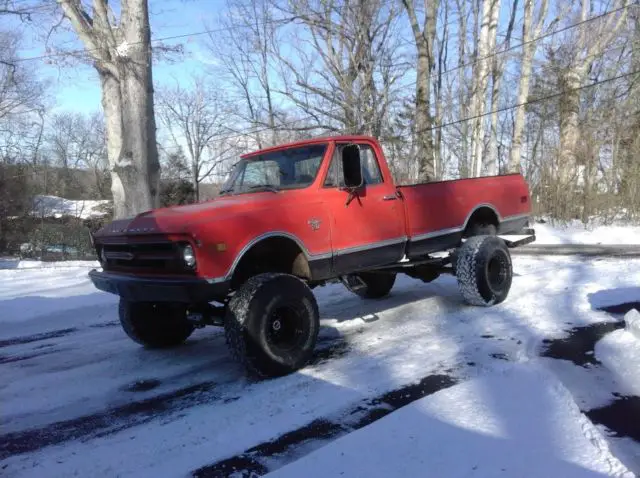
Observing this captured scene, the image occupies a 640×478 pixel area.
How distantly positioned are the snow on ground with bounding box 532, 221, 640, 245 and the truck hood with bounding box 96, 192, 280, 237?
11765mm

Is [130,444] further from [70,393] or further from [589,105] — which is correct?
[589,105]

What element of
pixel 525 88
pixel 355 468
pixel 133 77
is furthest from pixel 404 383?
pixel 525 88

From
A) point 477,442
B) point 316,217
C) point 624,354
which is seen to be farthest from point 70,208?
point 477,442

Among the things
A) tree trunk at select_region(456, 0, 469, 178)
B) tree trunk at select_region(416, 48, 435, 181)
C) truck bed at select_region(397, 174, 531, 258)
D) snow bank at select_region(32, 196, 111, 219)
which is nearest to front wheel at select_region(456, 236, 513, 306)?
truck bed at select_region(397, 174, 531, 258)

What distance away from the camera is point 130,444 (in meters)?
3.28

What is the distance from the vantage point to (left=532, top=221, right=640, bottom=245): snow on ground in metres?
13.9

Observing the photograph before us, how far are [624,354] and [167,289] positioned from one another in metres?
3.75

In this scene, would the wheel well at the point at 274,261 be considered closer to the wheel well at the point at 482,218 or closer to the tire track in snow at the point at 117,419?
the tire track in snow at the point at 117,419

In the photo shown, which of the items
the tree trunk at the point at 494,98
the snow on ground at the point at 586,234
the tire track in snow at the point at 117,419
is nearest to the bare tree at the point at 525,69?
the tree trunk at the point at 494,98

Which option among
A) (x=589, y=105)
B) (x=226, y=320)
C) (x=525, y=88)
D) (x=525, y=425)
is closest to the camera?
(x=525, y=425)

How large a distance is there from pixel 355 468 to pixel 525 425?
1.09 meters

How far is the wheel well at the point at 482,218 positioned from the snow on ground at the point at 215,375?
3.30 feet

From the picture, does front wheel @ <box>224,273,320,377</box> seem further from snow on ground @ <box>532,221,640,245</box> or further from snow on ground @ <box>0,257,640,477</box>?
snow on ground @ <box>532,221,640,245</box>

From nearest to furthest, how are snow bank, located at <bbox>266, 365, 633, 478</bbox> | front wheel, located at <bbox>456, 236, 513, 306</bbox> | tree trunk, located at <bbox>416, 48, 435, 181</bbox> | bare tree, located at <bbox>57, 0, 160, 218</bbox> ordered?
snow bank, located at <bbox>266, 365, 633, 478</bbox>
front wheel, located at <bbox>456, 236, 513, 306</bbox>
bare tree, located at <bbox>57, 0, 160, 218</bbox>
tree trunk, located at <bbox>416, 48, 435, 181</bbox>
